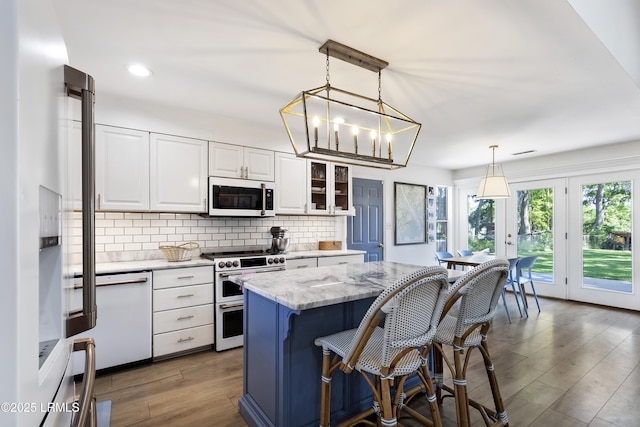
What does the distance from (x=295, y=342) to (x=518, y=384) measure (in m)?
1.96

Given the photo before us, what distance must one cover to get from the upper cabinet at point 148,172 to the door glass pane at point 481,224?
537cm

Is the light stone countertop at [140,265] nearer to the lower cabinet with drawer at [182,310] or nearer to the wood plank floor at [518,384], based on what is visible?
the lower cabinet with drawer at [182,310]

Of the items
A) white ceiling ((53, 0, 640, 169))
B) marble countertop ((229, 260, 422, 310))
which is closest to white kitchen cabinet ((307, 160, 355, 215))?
white ceiling ((53, 0, 640, 169))

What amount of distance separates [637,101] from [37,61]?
4331 millimetres

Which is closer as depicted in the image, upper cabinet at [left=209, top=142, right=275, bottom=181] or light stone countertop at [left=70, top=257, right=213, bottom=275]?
light stone countertop at [left=70, top=257, right=213, bottom=275]

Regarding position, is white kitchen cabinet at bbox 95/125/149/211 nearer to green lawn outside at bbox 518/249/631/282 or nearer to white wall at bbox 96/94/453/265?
white wall at bbox 96/94/453/265

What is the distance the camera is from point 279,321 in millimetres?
1744

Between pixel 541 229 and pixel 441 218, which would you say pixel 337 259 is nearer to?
pixel 441 218

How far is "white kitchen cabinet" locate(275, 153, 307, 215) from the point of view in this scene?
3.93 m

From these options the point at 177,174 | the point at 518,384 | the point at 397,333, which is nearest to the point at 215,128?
the point at 177,174

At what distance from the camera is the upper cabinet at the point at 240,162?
3453 millimetres

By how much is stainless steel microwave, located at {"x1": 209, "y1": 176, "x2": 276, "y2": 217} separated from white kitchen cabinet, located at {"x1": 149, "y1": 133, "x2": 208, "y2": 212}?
4.2 inches

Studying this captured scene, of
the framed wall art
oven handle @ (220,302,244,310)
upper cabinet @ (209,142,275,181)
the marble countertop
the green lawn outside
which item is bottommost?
oven handle @ (220,302,244,310)

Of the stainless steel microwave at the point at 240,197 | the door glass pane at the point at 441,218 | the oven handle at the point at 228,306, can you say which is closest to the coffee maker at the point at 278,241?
the stainless steel microwave at the point at 240,197
